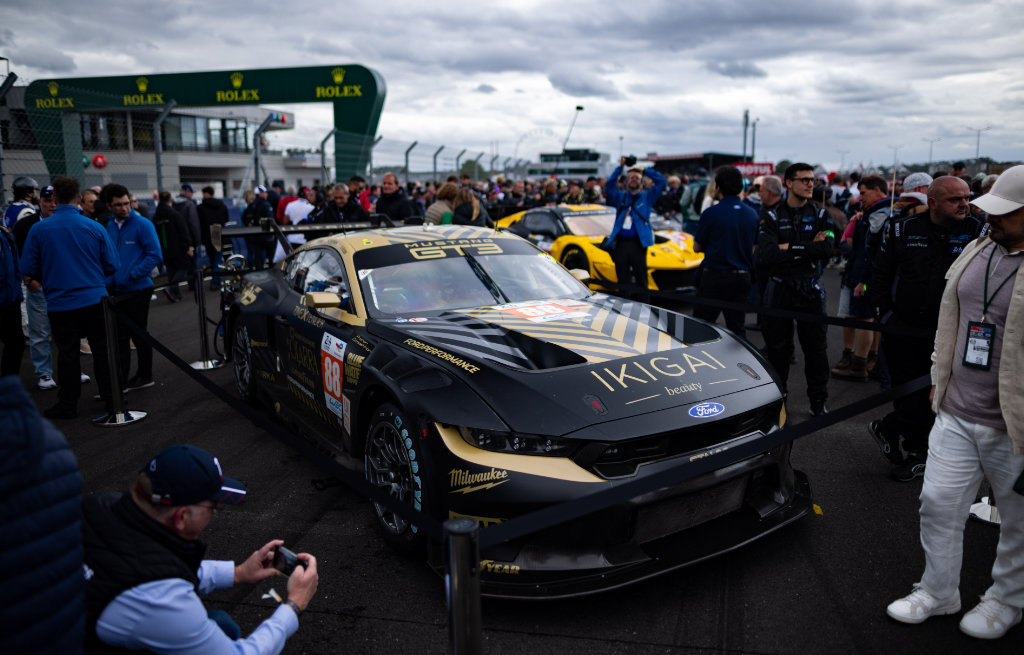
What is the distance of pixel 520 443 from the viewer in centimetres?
291

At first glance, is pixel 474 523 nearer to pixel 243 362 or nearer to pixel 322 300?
pixel 322 300

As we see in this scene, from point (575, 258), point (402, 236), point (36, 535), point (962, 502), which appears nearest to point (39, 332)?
point (402, 236)

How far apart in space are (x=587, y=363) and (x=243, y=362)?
3.59 meters

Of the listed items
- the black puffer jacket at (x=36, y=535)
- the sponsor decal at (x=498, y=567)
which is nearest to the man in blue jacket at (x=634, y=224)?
the sponsor decal at (x=498, y=567)

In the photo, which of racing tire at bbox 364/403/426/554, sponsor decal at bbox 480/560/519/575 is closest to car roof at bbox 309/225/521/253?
racing tire at bbox 364/403/426/554

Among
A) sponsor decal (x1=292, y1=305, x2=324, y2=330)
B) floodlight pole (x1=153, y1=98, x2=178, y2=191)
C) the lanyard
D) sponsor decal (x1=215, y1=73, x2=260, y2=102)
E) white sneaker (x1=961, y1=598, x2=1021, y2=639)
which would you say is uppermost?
sponsor decal (x1=215, y1=73, x2=260, y2=102)

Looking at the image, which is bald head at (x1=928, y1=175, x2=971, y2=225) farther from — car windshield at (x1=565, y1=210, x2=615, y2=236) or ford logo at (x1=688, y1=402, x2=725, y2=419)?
car windshield at (x1=565, y1=210, x2=615, y2=236)

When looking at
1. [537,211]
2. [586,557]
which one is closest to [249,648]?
[586,557]

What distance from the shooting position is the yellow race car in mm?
9703

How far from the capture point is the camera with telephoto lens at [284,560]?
2.23 m

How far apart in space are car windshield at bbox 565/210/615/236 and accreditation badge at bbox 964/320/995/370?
26.1 ft

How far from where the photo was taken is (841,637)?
279 centimetres

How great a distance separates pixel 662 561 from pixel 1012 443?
1.35 metres

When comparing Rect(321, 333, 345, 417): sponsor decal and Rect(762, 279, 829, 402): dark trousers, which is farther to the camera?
Rect(762, 279, 829, 402): dark trousers
